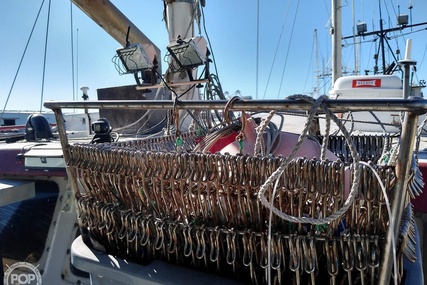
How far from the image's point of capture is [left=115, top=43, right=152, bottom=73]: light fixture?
3.85 m

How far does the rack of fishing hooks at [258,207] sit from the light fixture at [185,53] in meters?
2.43

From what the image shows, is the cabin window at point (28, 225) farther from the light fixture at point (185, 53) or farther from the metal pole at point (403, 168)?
the metal pole at point (403, 168)

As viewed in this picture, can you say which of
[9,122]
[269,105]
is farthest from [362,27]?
[9,122]

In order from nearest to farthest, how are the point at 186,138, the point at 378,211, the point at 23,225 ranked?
the point at 378,211
the point at 23,225
the point at 186,138

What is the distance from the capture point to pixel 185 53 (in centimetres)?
361

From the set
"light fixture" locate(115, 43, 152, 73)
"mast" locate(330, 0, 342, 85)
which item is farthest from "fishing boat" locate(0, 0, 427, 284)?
"mast" locate(330, 0, 342, 85)

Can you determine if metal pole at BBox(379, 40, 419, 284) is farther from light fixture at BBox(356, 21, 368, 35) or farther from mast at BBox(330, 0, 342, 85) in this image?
light fixture at BBox(356, 21, 368, 35)

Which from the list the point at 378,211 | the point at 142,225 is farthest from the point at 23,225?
the point at 378,211

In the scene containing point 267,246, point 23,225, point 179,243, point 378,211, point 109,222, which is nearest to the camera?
point 378,211

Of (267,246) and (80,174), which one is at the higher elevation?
(80,174)

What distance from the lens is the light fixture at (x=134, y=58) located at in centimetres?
385

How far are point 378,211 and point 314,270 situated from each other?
0.86 ft

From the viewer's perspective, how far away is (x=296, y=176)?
885 mm

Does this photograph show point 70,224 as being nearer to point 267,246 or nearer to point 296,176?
point 267,246
